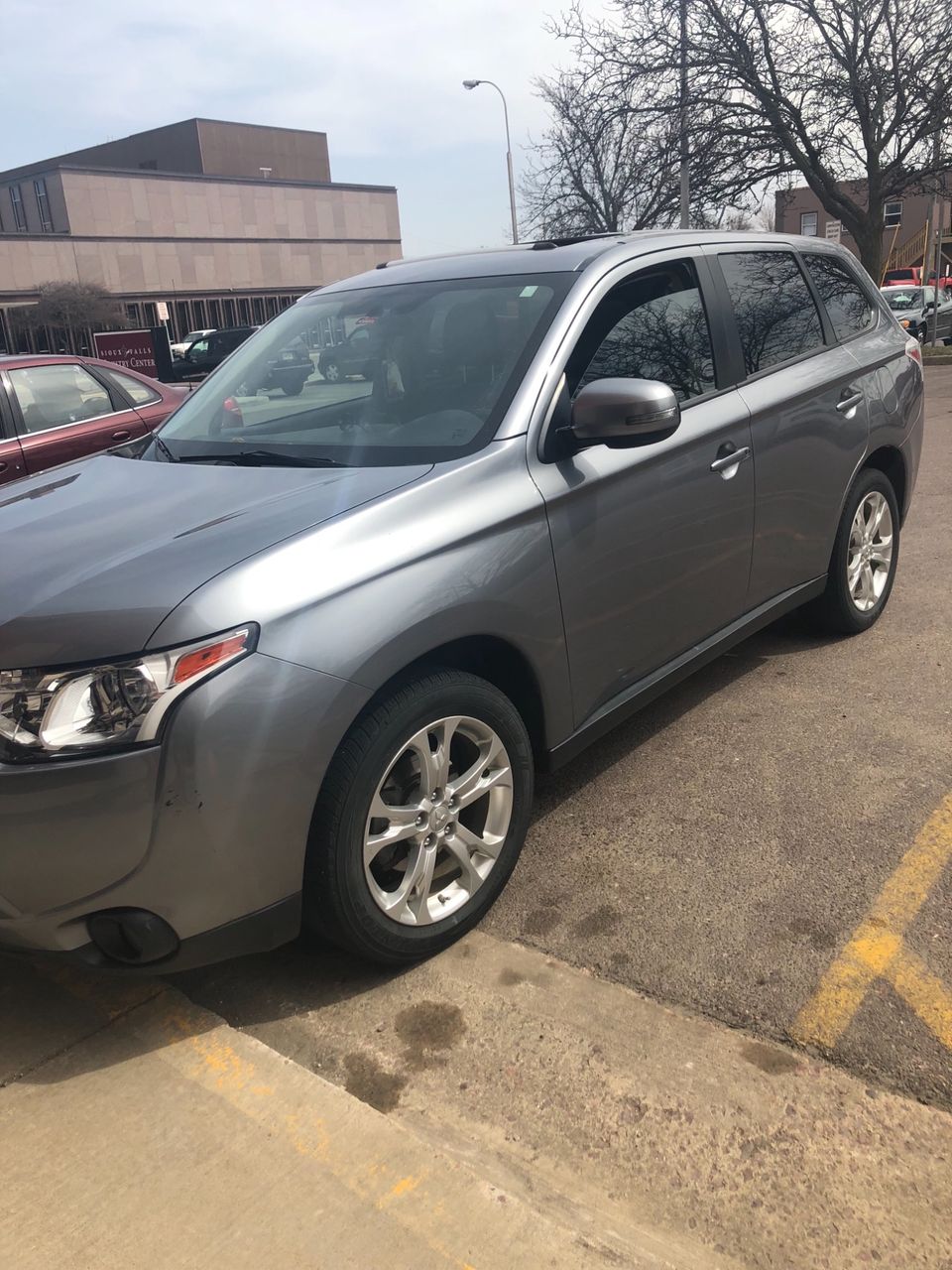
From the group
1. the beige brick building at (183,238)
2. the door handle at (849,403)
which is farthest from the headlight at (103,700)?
the beige brick building at (183,238)

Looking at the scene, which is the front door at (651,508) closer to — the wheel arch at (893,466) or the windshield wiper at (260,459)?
the windshield wiper at (260,459)

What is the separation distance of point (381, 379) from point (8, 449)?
4.42 metres

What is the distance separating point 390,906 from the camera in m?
2.63

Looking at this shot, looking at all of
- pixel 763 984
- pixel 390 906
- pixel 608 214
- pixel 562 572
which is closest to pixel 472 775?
pixel 390 906

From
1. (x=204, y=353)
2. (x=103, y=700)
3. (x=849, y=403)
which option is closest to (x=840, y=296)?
(x=849, y=403)

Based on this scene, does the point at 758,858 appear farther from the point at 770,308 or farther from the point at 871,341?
the point at 871,341

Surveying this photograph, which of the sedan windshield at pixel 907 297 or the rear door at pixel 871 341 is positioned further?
the sedan windshield at pixel 907 297

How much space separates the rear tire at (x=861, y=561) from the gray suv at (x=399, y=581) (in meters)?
0.18

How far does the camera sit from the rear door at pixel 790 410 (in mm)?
3936

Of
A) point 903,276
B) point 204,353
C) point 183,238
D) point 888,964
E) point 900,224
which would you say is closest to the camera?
point 888,964

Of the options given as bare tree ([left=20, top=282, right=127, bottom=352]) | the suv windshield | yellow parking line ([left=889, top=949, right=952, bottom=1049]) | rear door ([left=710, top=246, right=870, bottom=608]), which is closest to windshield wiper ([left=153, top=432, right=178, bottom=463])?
the suv windshield

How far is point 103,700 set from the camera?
2.20 m

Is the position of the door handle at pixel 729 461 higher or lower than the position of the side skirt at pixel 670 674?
higher

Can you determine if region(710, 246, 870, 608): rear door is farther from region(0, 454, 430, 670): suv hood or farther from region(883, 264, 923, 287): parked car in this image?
region(883, 264, 923, 287): parked car
